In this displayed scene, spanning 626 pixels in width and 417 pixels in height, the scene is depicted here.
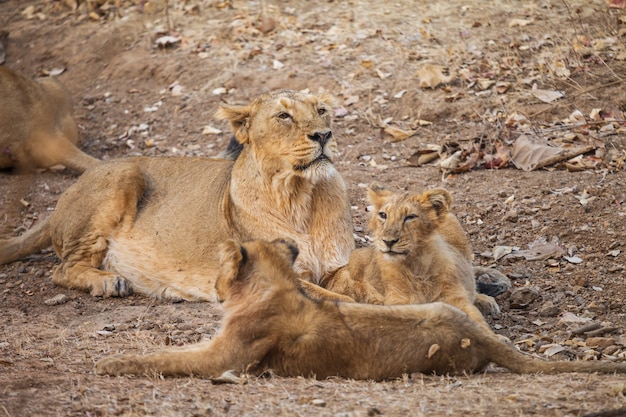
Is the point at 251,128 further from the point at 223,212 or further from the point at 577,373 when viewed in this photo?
the point at 577,373

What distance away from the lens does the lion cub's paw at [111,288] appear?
8.51 meters

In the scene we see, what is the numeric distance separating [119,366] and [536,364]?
2.31 metres

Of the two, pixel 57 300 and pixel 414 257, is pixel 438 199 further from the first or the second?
pixel 57 300

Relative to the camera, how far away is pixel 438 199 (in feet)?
22.3

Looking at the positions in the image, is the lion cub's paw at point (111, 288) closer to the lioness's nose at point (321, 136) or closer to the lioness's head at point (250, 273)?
the lioness's nose at point (321, 136)

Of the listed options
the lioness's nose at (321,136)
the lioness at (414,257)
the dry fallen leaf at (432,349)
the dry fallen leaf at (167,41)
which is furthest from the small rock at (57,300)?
the dry fallen leaf at (167,41)

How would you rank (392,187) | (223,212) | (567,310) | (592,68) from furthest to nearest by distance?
(592,68) → (392,187) → (223,212) → (567,310)

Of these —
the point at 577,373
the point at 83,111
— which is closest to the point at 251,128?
the point at 577,373

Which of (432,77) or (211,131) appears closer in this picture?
(432,77)

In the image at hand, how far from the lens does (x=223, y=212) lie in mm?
8289

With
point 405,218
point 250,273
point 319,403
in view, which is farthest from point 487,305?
point 319,403

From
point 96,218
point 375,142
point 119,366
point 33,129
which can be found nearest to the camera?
point 119,366

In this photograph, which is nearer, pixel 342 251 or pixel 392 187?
pixel 342 251

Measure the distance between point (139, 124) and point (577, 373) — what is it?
8422 mm
